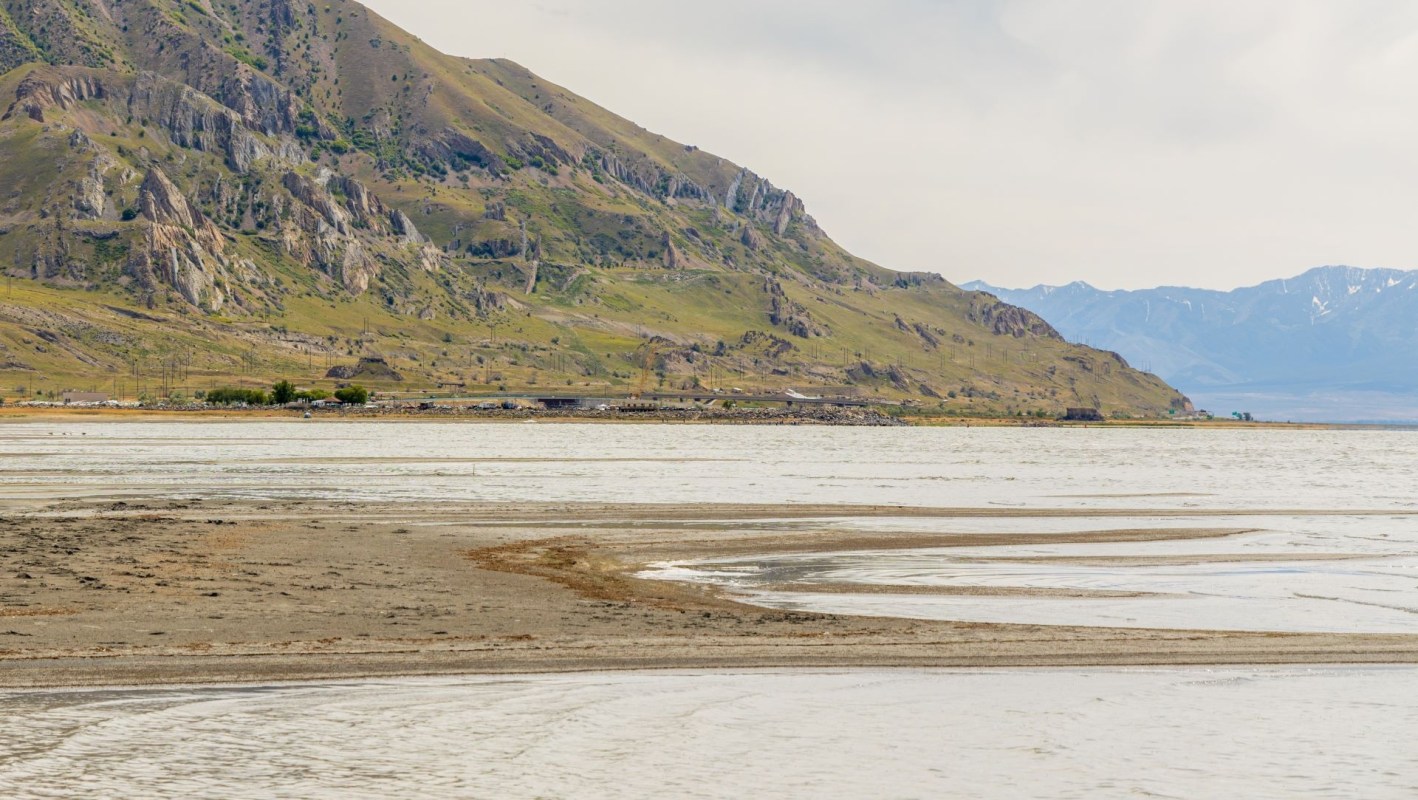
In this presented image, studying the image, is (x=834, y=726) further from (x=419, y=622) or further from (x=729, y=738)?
(x=419, y=622)

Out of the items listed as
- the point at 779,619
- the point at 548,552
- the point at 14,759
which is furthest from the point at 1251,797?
the point at 548,552

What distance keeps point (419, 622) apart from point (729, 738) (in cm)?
1141

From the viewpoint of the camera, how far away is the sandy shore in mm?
24625

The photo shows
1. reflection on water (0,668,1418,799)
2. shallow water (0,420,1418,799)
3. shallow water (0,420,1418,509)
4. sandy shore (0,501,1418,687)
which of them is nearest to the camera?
reflection on water (0,668,1418,799)

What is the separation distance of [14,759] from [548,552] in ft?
89.9

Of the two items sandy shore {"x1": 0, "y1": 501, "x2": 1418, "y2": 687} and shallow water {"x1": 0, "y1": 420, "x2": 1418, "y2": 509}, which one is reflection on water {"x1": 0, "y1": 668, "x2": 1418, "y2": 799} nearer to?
sandy shore {"x1": 0, "y1": 501, "x2": 1418, "y2": 687}

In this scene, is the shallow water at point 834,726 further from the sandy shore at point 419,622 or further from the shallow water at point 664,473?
the shallow water at point 664,473

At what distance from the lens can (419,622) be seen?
29.2 m

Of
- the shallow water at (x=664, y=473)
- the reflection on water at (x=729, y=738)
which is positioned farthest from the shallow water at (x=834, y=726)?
the shallow water at (x=664, y=473)

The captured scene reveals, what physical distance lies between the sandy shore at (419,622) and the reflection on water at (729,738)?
1.75m

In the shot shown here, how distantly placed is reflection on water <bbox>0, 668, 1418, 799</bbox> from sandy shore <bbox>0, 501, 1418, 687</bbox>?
5.76 ft

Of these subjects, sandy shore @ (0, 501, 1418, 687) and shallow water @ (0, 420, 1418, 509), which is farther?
shallow water @ (0, 420, 1418, 509)

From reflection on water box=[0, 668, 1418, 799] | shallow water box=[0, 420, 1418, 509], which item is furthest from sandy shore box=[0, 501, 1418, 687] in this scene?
shallow water box=[0, 420, 1418, 509]

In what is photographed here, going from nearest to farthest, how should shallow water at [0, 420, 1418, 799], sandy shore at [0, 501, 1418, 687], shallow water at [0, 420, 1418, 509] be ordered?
shallow water at [0, 420, 1418, 799], sandy shore at [0, 501, 1418, 687], shallow water at [0, 420, 1418, 509]
